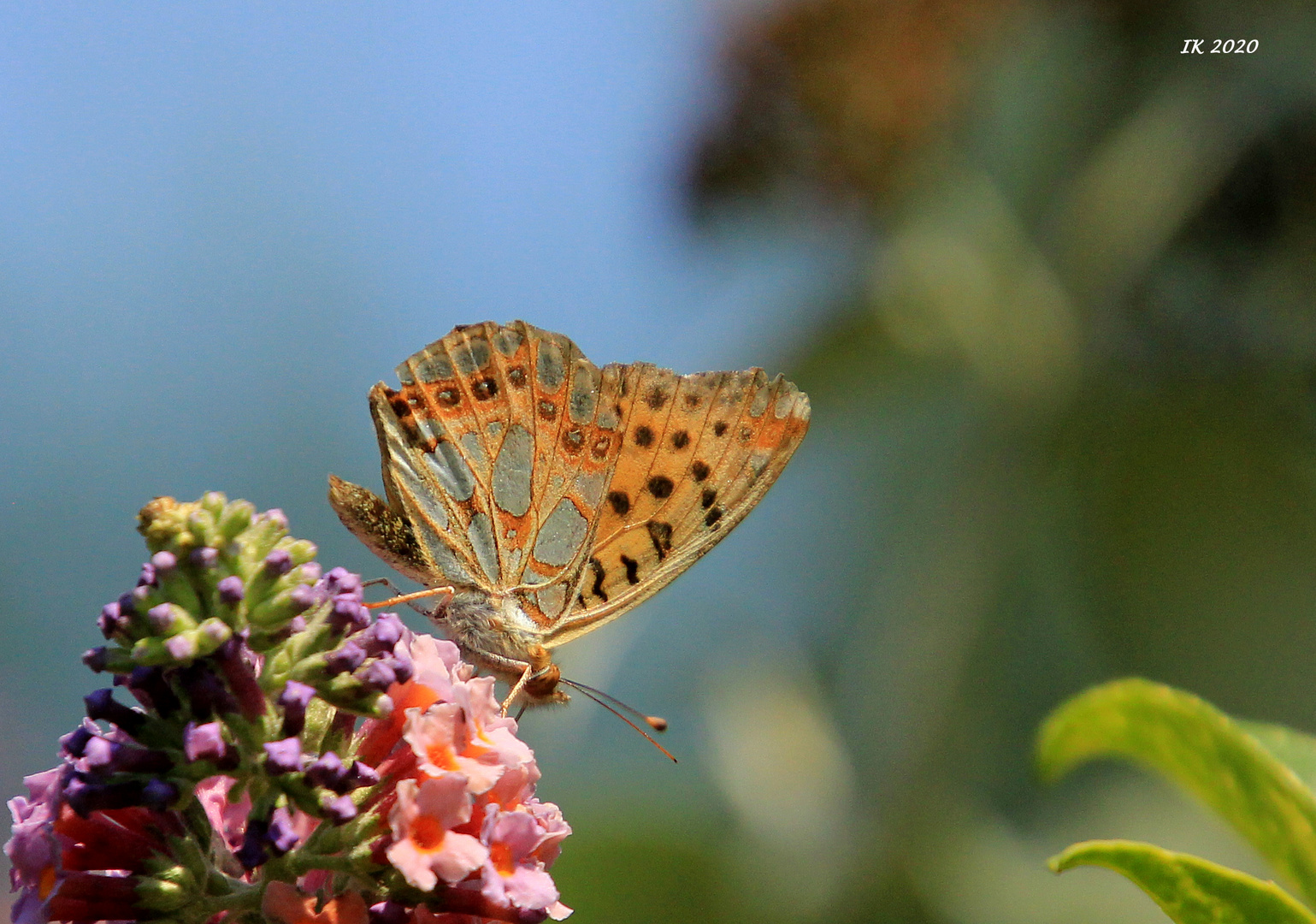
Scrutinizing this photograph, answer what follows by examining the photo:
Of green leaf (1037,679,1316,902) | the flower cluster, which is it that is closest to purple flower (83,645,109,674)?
the flower cluster

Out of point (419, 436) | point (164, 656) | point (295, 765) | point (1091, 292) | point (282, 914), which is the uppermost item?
point (1091, 292)

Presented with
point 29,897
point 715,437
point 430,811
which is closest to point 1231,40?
point 715,437

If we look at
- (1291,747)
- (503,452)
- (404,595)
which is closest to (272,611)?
(404,595)

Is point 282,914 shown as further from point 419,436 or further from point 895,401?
point 895,401

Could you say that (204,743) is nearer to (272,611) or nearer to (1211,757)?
(272,611)

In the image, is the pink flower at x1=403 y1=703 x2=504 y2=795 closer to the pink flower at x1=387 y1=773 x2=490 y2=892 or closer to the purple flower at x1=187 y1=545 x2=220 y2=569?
the pink flower at x1=387 y1=773 x2=490 y2=892

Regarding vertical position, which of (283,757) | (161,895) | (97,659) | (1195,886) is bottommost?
(1195,886)
